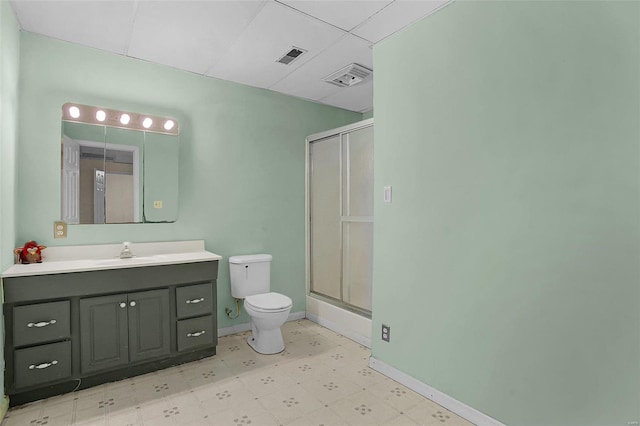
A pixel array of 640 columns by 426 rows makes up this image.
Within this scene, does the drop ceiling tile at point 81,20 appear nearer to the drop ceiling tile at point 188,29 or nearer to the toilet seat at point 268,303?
the drop ceiling tile at point 188,29

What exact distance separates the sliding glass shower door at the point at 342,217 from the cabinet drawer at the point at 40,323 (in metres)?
2.24

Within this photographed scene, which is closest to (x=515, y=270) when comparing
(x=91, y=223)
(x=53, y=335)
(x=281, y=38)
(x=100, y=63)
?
(x=281, y=38)

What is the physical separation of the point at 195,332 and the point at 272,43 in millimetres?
2333

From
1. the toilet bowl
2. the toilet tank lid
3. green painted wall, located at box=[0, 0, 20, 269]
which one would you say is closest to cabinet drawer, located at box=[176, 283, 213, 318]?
the toilet bowl

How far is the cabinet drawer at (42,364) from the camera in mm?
2076

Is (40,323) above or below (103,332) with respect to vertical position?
above

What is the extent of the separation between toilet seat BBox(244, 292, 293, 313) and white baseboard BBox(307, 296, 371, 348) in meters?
0.66

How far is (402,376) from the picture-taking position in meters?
2.38

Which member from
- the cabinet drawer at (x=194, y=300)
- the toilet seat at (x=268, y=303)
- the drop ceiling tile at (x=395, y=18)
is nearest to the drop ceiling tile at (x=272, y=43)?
the drop ceiling tile at (x=395, y=18)

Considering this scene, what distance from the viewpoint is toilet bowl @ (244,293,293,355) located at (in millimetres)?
2793

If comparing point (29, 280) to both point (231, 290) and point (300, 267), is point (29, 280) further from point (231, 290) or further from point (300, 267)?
point (300, 267)

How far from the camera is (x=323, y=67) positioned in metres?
2.96

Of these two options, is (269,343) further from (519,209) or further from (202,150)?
(519,209)

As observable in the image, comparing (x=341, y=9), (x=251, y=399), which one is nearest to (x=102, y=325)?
(x=251, y=399)
